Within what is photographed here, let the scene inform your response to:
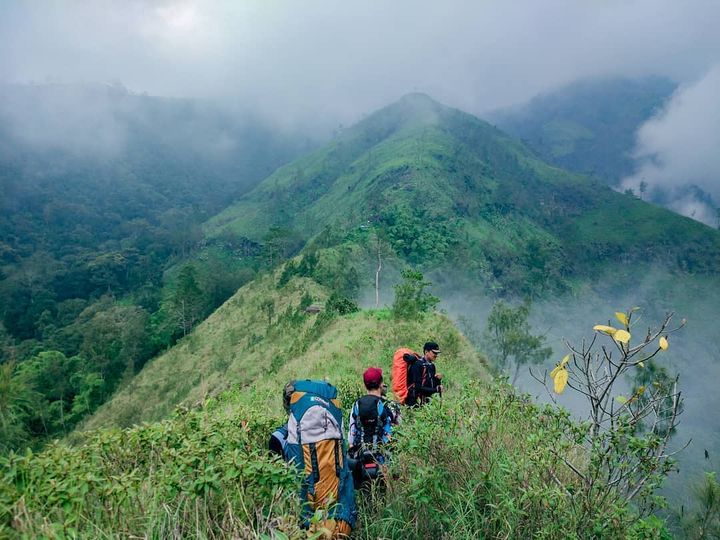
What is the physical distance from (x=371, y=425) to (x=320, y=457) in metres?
1.28

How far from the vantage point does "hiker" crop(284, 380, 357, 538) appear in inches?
116

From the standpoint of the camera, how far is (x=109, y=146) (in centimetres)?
17238

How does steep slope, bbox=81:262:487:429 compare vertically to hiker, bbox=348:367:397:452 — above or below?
below

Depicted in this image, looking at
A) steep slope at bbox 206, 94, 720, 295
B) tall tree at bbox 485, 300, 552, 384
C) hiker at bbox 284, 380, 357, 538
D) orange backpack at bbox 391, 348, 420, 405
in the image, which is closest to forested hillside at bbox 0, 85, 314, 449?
orange backpack at bbox 391, 348, 420, 405

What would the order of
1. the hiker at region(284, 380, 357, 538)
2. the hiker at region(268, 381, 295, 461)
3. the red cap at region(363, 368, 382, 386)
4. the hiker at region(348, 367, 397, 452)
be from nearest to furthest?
the hiker at region(284, 380, 357, 538) < the hiker at region(268, 381, 295, 461) < the hiker at region(348, 367, 397, 452) < the red cap at region(363, 368, 382, 386)

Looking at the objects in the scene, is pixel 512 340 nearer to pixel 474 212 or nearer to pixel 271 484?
pixel 271 484

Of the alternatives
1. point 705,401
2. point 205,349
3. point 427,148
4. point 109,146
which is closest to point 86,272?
point 205,349

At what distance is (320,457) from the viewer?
2971 mm

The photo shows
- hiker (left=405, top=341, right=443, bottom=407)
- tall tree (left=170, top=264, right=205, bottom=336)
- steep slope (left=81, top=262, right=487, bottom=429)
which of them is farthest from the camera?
tall tree (left=170, top=264, right=205, bottom=336)

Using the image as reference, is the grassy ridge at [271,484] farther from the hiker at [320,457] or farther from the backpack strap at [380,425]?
the backpack strap at [380,425]

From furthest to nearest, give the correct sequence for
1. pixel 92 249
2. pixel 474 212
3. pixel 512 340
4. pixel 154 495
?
pixel 92 249
pixel 474 212
pixel 512 340
pixel 154 495

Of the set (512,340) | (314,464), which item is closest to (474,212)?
(512,340)

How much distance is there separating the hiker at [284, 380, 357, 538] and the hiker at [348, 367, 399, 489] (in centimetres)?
77

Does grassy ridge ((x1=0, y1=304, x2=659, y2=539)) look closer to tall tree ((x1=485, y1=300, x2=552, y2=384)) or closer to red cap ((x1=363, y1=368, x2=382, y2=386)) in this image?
red cap ((x1=363, y1=368, x2=382, y2=386))
